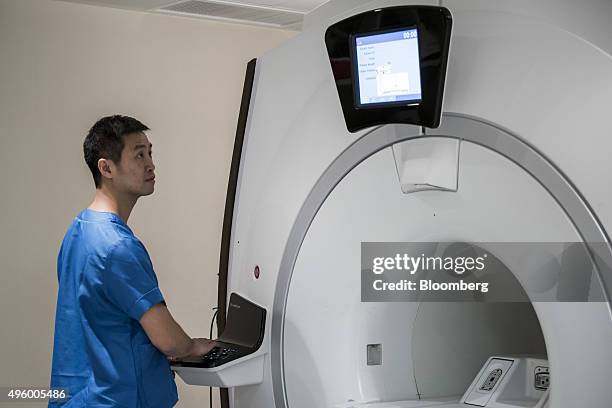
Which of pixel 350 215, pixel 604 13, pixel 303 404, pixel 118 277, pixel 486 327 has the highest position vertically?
pixel 604 13

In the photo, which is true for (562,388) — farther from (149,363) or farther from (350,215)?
(149,363)

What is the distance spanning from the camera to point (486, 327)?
7.32ft

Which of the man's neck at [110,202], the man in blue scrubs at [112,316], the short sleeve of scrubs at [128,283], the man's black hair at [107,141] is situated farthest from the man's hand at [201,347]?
the man's black hair at [107,141]

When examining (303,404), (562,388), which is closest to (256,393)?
(303,404)

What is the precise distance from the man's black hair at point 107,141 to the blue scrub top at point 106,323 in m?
0.14

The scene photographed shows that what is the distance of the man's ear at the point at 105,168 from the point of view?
6.97ft

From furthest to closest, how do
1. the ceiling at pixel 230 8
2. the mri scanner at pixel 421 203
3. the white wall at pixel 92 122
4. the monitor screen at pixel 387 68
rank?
the ceiling at pixel 230 8, the white wall at pixel 92 122, the monitor screen at pixel 387 68, the mri scanner at pixel 421 203

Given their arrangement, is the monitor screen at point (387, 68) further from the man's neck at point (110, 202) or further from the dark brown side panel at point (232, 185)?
the man's neck at point (110, 202)

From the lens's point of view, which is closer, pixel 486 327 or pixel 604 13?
pixel 604 13

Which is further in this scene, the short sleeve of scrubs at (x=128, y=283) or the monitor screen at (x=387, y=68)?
the short sleeve of scrubs at (x=128, y=283)

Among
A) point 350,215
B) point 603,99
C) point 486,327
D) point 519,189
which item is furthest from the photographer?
point 486,327

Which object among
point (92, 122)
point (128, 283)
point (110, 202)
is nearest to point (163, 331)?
point (128, 283)

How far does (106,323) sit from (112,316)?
0.02m

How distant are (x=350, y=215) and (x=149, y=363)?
2.02ft
